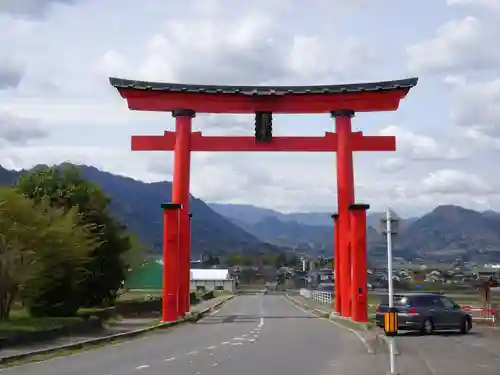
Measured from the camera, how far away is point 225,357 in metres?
18.8

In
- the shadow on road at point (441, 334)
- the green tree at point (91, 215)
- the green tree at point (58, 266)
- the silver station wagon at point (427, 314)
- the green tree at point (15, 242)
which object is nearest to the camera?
the silver station wagon at point (427, 314)

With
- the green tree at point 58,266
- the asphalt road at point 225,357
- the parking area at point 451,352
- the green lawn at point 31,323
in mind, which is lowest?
the asphalt road at point 225,357

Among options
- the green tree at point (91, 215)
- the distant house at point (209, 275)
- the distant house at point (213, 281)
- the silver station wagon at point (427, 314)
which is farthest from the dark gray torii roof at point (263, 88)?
the distant house at point (209, 275)

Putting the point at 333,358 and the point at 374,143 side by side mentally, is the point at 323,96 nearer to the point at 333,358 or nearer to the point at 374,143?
the point at 374,143

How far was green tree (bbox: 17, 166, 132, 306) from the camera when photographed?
37312 millimetres

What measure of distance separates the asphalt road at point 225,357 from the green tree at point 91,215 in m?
10.6

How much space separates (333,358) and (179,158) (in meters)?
17.3

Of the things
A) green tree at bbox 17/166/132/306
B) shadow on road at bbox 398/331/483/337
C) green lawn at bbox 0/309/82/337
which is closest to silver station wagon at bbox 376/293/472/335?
shadow on road at bbox 398/331/483/337

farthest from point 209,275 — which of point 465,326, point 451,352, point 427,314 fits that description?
point 451,352

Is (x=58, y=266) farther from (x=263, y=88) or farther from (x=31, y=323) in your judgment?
(x=263, y=88)

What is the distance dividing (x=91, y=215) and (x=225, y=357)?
69.6 feet

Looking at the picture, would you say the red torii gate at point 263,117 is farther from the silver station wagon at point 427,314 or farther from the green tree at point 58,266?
the silver station wagon at point 427,314

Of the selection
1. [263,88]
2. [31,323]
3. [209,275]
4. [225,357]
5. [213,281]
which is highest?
[263,88]

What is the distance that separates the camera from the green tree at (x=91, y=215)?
→ 3731cm
